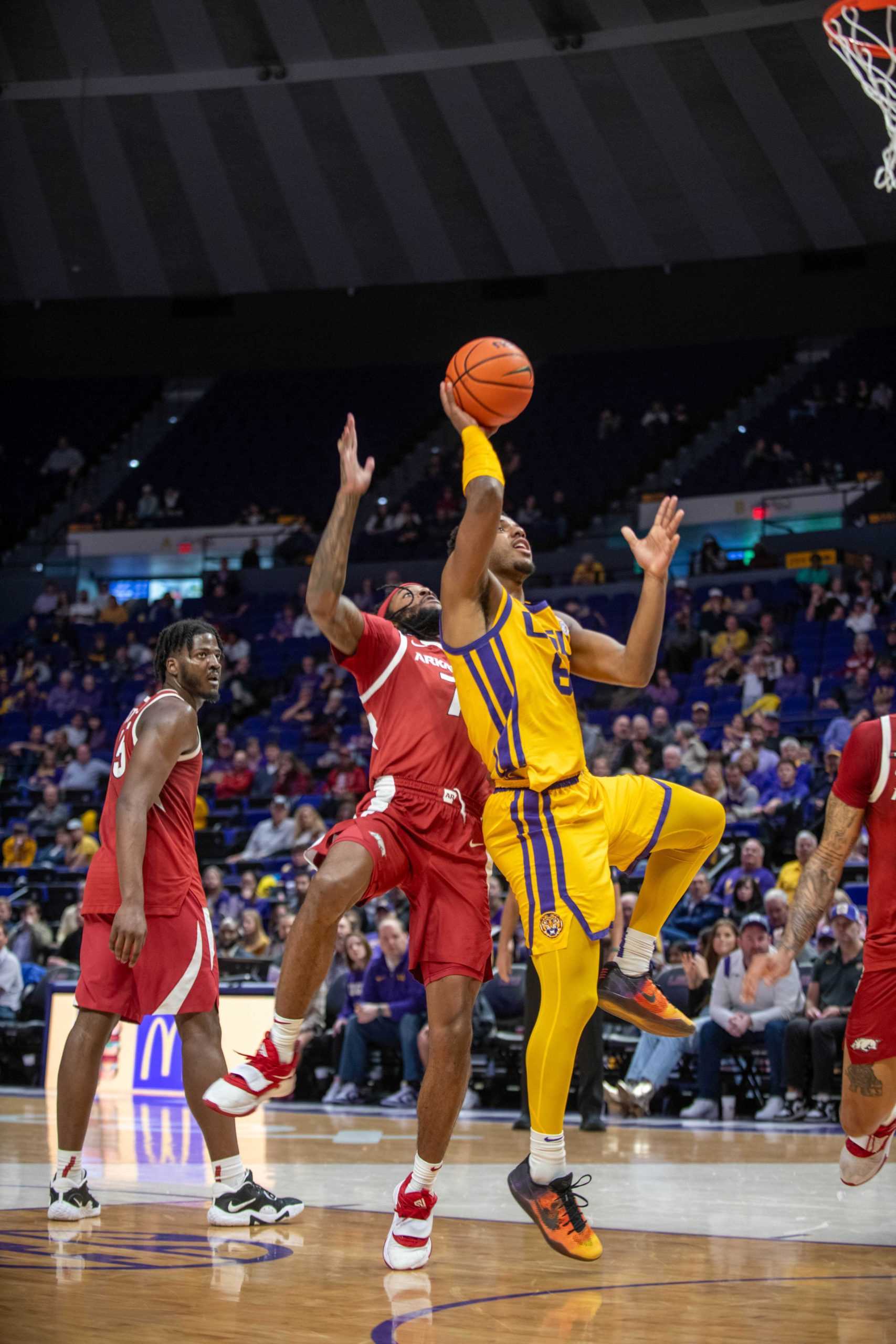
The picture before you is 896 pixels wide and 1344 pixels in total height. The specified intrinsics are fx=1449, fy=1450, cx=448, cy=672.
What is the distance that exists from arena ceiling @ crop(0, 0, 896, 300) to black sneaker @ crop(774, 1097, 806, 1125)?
15.5 m

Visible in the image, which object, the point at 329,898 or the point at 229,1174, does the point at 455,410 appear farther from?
the point at 229,1174

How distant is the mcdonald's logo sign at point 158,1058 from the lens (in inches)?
435

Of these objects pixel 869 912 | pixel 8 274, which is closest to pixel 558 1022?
pixel 869 912

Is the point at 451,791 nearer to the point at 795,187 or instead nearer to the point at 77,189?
the point at 795,187

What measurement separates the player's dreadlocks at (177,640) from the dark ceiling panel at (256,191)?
18639mm

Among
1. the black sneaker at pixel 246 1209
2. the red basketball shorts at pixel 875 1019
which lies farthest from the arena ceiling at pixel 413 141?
the black sneaker at pixel 246 1209

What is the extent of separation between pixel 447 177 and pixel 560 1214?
67.9ft

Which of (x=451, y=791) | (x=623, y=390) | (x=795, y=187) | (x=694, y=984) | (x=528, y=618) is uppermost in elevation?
(x=795, y=187)

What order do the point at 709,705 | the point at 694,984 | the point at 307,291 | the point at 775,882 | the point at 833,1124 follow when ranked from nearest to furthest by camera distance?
the point at 833,1124 < the point at 694,984 < the point at 775,882 < the point at 709,705 < the point at 307,291

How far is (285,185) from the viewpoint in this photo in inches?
918

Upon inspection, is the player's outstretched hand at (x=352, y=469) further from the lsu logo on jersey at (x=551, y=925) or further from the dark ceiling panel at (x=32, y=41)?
the dark ceiling panel at (x=32, y=41)

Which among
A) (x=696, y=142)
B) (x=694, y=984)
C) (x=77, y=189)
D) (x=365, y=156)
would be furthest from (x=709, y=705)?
(x=77, y=189)

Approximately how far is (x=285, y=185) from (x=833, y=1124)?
1839cm

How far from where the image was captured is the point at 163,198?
77.7 feet
